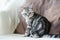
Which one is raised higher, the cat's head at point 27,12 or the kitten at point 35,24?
the cat's head at point 27,12

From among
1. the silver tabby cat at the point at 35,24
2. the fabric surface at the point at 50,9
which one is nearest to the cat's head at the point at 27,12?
the silver tabby cat at the point at 35,24

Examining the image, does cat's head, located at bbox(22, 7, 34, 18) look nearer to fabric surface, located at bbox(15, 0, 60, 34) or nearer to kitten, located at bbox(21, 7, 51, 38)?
kitten, located at bbox(21, 7, 51, 38)

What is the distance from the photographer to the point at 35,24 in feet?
6.07

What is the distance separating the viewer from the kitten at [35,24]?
1.80m

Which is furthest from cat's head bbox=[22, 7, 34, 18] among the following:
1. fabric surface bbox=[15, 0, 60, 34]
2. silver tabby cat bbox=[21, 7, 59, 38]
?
fabric surface bbox=[15, 0, 60, 34]

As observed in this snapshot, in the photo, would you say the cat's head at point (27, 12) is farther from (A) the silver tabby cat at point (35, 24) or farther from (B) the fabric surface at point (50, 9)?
(B) the fabric surface at point (50, 9)

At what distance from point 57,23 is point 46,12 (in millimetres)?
231

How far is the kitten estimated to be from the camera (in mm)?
1801

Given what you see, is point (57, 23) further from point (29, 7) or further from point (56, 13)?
point (29, 7)

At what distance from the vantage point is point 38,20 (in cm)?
186

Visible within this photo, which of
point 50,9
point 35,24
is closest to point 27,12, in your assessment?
point 35,24

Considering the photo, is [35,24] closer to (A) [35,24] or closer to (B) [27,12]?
(A) [35,24]

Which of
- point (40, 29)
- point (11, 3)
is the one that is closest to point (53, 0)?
point (40, 29)

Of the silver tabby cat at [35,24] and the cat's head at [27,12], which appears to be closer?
the silver tabby cat at [35,24]
